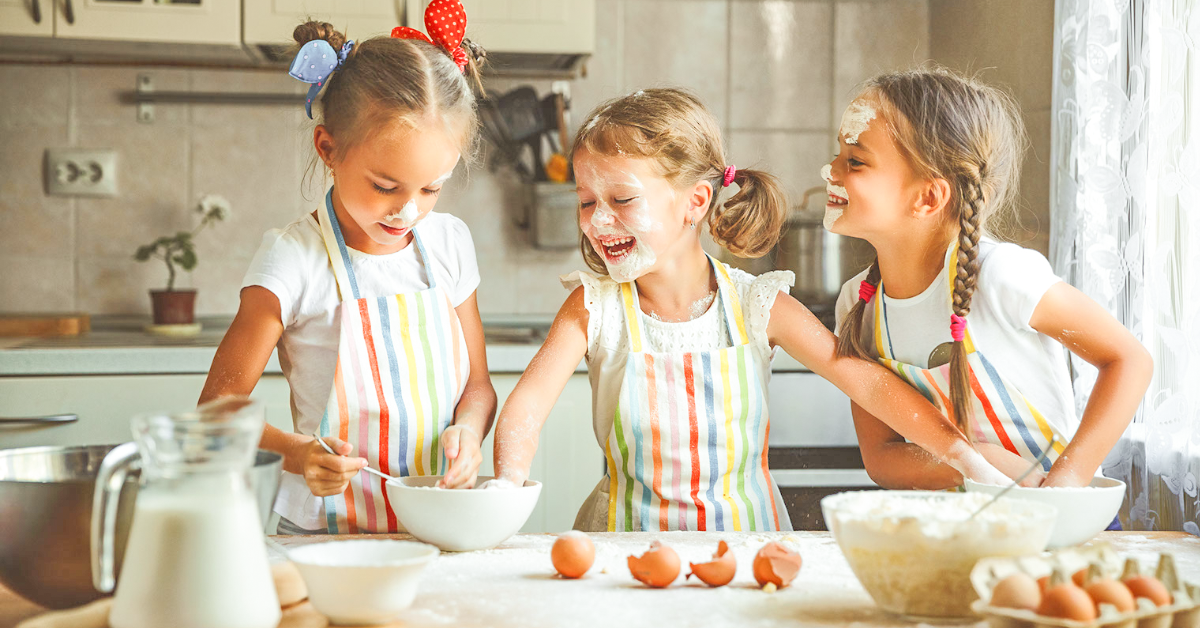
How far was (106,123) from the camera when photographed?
2.25 m

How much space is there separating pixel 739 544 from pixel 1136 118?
1.03 m

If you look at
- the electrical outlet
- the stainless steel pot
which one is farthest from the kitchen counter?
the electrical outlet

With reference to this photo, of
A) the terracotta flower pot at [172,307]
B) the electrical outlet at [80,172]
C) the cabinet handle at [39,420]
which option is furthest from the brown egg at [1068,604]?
the electrical outlet at [80,172]

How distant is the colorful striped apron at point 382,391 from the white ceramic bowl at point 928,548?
0.62 meters

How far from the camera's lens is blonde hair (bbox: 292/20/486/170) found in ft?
3.64

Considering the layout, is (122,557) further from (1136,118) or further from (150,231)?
(150,231)

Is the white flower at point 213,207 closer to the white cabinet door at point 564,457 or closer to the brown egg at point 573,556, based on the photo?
the white cabinet door at point 564,457

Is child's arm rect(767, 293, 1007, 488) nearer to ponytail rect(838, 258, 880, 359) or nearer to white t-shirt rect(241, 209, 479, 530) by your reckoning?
ponytail rect(838, 258, 880, 359)

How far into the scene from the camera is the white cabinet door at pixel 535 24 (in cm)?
206

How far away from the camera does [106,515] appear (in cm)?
60

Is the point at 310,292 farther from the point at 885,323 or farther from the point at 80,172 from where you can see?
the point at 80,172

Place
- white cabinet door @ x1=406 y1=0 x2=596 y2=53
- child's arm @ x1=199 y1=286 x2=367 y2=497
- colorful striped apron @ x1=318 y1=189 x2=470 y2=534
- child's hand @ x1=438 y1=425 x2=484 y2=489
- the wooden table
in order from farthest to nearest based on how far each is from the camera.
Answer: white cabinet door @ x1=406 y1=0 x2=596 y2=53 → colorful striped apron @ x1=318 y1=189 x2=470 y2=534 → child's arm @ x1=199 y1=286 x2=367 y2=497 → child's hand @ x1=438 y1=425 x2=484 y2=489 → the wooden table

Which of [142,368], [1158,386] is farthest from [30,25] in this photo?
[1158,386]

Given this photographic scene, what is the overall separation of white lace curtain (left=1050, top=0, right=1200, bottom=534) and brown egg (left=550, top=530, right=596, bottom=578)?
0.98 m
